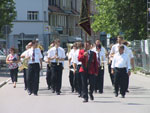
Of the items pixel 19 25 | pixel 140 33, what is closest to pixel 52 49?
pixel 140 33

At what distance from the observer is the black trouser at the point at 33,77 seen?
17781mm

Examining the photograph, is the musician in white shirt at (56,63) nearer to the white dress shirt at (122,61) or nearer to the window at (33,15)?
the white dress shirt at (122,61)

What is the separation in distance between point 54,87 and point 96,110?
5868 mm

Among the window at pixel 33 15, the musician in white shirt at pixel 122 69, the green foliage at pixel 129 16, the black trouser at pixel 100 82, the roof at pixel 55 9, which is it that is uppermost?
the roof at pixel 55 9

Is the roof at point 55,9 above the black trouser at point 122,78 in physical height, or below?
above

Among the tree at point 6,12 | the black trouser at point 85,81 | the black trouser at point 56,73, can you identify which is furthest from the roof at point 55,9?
the black trouser at point 85,81

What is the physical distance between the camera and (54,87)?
18.6 metres

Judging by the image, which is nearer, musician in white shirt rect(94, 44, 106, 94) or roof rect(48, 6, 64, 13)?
musician in white shirt rect(94, 44, 106, 94)

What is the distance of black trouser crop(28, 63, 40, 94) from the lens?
1778 centimetres

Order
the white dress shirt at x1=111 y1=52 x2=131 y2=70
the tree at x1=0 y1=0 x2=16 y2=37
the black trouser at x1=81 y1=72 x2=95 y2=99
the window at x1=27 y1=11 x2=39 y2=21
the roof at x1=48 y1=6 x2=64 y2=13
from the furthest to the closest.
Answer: the roof at x1=48 y1=6 x2=64 y2=13, the window at x1=27 y1=11 x2=39 y2=21, the tree at x1=0 y1=0 x2=16 y2=37, the white dress shirt at x1=111 y1=52 x2=131 y2=70, the black trouser at x1=81 y1=72 x2=95 y2=99

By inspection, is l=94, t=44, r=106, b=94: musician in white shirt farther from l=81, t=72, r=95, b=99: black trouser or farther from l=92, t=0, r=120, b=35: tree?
l=92, t=0, r=120, b=35: tree

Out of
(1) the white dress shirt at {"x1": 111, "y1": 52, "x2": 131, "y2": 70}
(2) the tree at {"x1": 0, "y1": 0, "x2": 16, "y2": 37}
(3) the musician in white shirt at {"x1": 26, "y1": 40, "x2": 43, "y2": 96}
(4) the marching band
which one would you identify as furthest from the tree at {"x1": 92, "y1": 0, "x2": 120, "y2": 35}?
(1) the white dress shirt at {"x1": 111, "y1": 52, "x2": 131, "y2": 70}

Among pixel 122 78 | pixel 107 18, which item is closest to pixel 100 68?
pixel 122 78

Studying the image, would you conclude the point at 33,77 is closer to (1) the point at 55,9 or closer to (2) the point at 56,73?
(2) the point at 56,73
